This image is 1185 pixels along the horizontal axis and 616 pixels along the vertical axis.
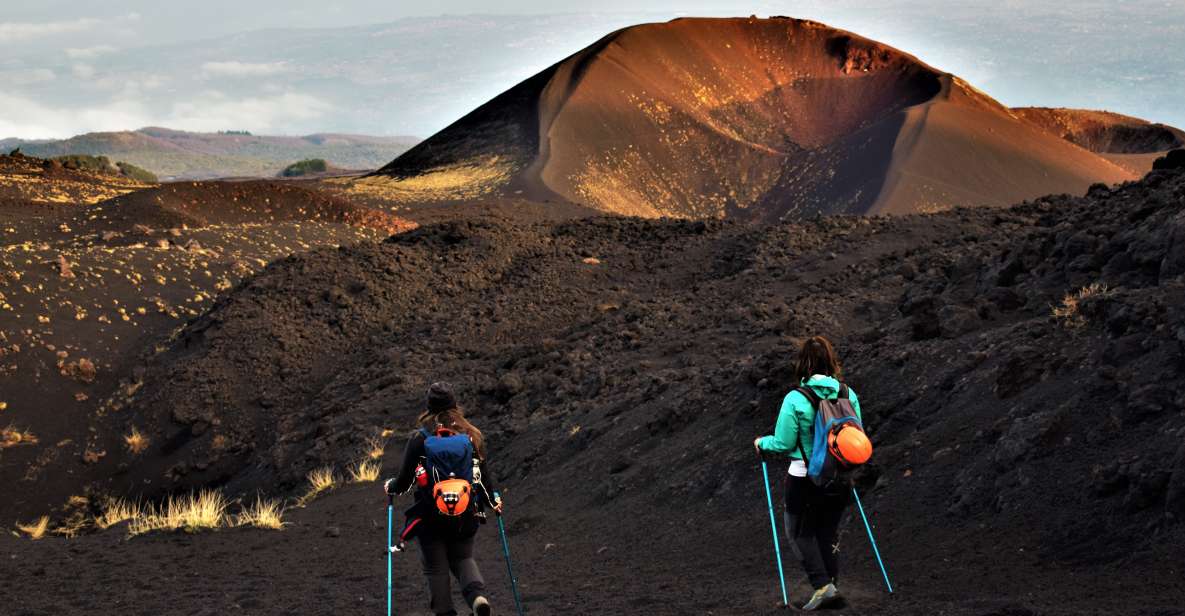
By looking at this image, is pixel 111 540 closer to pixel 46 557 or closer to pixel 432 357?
pixel 46 557

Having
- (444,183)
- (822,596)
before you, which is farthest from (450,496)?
(444,183)

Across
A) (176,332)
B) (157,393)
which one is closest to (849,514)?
(157,393)

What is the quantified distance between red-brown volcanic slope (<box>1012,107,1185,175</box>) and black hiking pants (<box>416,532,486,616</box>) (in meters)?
68.1

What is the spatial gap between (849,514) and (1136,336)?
2.32 meters

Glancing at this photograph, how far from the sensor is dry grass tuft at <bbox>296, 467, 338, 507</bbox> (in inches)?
537

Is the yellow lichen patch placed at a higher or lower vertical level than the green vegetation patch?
lower

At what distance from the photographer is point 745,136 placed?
191 ft

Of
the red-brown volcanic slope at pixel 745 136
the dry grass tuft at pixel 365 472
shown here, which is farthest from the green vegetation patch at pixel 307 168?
the dry grass tuft at pixel 365 472

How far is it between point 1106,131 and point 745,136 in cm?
2674

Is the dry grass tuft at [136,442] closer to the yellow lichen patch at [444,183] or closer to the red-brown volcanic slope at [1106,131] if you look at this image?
the yellow lichen patch at [444,183]

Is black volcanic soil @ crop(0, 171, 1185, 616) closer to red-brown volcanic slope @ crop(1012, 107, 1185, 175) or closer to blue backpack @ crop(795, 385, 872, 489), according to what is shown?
blue backpack @ crop(795, 385, 872, 489)

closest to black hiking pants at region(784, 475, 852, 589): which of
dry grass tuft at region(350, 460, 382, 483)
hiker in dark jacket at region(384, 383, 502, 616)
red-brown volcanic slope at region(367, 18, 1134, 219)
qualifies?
hiker in dark jacket at region(384, 383, 502, 616)

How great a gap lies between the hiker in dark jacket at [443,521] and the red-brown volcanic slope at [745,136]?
4111 cm

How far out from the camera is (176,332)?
22.4 m
